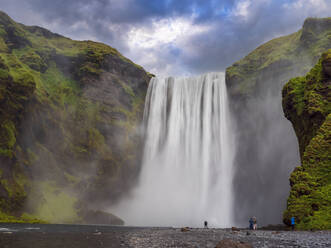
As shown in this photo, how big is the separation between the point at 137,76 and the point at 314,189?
5993 cm

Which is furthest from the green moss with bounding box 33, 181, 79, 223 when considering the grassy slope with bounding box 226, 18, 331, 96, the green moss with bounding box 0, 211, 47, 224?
the grassy slope with bounding box 226, 18, 331, 96

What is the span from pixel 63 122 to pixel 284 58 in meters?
49.9

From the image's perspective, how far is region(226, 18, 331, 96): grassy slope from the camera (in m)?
60.8

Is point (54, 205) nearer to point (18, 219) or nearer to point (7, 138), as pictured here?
point (18, 219)

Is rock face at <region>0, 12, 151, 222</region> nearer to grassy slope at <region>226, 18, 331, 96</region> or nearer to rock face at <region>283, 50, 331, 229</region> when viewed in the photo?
grassy slope at <region>226, 18, 331, 96</region>

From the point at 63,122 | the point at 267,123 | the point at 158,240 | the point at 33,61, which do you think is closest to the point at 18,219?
the point at 63,122

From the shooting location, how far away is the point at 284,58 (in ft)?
205

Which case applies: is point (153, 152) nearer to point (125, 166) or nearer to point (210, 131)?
point (125, 166)

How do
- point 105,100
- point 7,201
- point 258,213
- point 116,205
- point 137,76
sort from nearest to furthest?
point 7,201, point 258,213, point 116,205, point 105,100, point 137,76

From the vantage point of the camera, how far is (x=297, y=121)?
39625 millimetres

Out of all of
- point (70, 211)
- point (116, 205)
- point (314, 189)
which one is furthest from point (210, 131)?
point (314, 189)

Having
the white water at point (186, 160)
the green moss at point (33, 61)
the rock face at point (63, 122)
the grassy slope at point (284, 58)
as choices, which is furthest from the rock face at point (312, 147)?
the green moss at point (33, 61)

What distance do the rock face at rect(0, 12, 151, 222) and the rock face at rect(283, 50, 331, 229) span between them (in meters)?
37.0

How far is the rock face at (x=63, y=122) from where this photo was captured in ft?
166
